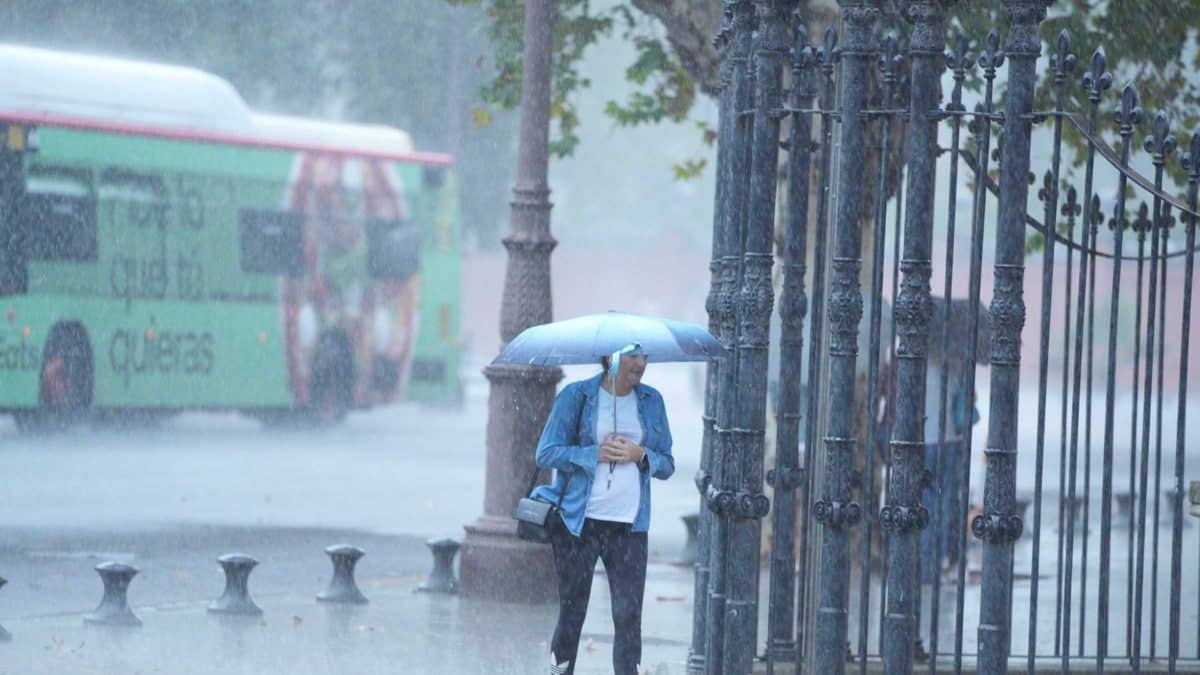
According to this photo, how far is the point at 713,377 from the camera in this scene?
8789 millimetres

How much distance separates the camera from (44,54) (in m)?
24.7

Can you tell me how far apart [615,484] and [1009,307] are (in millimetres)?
2684

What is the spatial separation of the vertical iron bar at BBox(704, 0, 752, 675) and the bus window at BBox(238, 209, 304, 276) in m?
20.0

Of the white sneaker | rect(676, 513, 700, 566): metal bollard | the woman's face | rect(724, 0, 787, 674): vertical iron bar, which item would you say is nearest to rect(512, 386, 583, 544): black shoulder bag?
the woman's face

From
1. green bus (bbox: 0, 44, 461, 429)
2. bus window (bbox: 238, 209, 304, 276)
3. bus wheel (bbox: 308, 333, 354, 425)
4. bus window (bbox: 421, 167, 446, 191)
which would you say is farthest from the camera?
bus window (bbox: 421, 167, 446, 191)

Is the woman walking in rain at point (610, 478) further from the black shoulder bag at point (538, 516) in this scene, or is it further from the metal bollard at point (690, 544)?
the metal bollard at point (690, 544)

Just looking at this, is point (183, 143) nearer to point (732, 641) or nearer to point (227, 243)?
point (227, 243)

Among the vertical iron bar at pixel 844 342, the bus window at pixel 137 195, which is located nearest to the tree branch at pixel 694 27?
the vertical iron bar at pixel 844 342

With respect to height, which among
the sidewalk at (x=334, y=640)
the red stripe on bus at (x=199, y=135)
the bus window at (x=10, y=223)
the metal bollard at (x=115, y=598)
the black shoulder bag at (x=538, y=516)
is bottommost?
the sidewalk at (x=334, y=640)

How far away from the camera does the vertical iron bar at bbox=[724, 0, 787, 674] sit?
7.18m

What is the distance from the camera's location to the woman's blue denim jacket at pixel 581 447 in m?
8.64

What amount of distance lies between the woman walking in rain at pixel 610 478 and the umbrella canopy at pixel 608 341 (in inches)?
3.7

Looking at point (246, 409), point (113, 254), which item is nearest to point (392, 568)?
point (113, 254)

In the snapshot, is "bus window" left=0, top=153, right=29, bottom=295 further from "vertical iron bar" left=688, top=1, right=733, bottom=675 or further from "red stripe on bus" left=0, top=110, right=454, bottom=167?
"vertical iron bar" left=688, top=1, right=733, bottom=675
